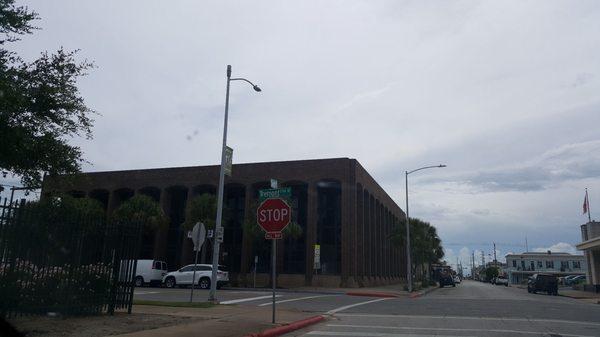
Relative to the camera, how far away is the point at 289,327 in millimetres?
13016

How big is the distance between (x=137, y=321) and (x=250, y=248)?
1156 inches

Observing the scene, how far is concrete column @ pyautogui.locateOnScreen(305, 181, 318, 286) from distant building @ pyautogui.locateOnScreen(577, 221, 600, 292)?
23164 mm

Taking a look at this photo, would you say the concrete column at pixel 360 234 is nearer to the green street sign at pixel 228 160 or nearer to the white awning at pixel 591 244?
the white awning at pixel 591 244

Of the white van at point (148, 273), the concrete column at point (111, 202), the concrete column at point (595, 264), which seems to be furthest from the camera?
the concrete column at point (111, 202)

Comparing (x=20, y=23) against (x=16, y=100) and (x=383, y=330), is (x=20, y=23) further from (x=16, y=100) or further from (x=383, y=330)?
(x=383, y=330)

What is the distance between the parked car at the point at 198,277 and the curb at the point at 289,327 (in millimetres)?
16533

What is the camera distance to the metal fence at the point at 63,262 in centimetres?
1065

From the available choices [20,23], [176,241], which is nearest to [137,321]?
[20,23]

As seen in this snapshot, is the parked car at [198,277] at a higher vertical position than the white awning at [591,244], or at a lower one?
lower

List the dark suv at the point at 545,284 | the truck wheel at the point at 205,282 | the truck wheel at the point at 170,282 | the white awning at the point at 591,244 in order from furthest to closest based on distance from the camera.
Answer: the dark suv at the point at 545,284, the white awning at the point at 591,244, the truck wheel at the point at 170,282, the truck wheel at the point at 205,282

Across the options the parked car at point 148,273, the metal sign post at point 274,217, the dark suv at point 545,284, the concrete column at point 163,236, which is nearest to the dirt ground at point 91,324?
the metal sign post at point 274,217

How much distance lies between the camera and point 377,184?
53.7m

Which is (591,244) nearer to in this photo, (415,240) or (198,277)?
(415,240)

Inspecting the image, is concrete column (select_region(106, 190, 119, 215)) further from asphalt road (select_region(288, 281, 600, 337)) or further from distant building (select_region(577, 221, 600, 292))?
distant building (select_region(577, 221, 600, 292))
